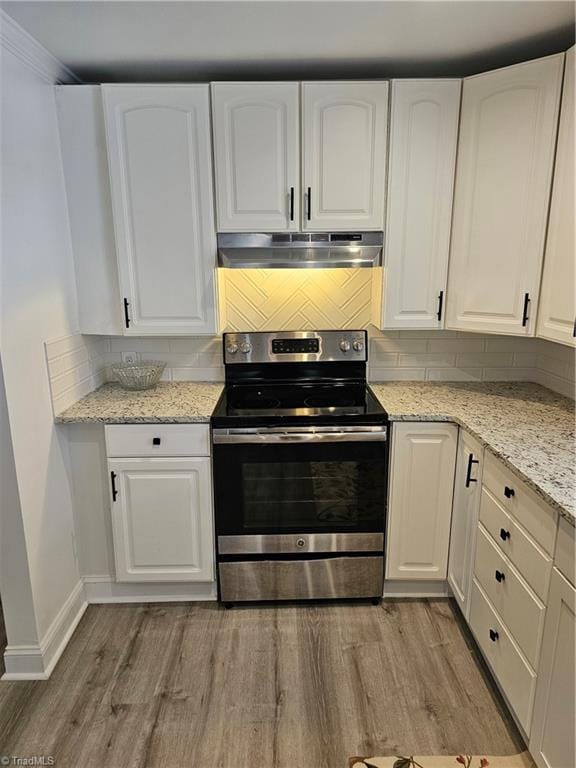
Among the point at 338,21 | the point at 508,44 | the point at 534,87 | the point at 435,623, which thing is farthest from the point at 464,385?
the point at 338,21

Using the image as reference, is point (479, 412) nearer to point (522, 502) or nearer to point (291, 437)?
point (522, 502)

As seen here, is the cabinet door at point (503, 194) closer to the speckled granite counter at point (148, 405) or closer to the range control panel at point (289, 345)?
the range control panel at point (289, 345)

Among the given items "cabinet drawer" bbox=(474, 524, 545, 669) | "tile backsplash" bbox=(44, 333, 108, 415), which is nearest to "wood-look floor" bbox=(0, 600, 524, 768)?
"cabinet drawer" bbox=(474, 524, 545, 669)

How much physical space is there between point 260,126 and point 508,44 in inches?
41.6

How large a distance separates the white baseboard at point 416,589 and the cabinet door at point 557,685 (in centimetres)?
88

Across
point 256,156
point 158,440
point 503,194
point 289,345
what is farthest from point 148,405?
point 503,194

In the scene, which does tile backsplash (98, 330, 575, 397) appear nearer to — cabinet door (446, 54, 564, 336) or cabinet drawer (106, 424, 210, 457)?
cabinet door (446, 54, 564, 336)

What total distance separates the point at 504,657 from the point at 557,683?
36 centimetres

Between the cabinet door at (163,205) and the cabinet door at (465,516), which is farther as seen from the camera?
the cabinet door at (163,205)

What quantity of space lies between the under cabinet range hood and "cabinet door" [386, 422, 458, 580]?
2.71 ft

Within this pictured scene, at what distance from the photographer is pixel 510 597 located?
1.56 metres

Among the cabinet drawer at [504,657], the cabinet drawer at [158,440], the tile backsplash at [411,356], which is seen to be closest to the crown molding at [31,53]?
the tile backsplash at [411,356]

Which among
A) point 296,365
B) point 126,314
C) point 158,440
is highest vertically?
point 126,314

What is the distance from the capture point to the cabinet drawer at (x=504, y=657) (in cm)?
145
